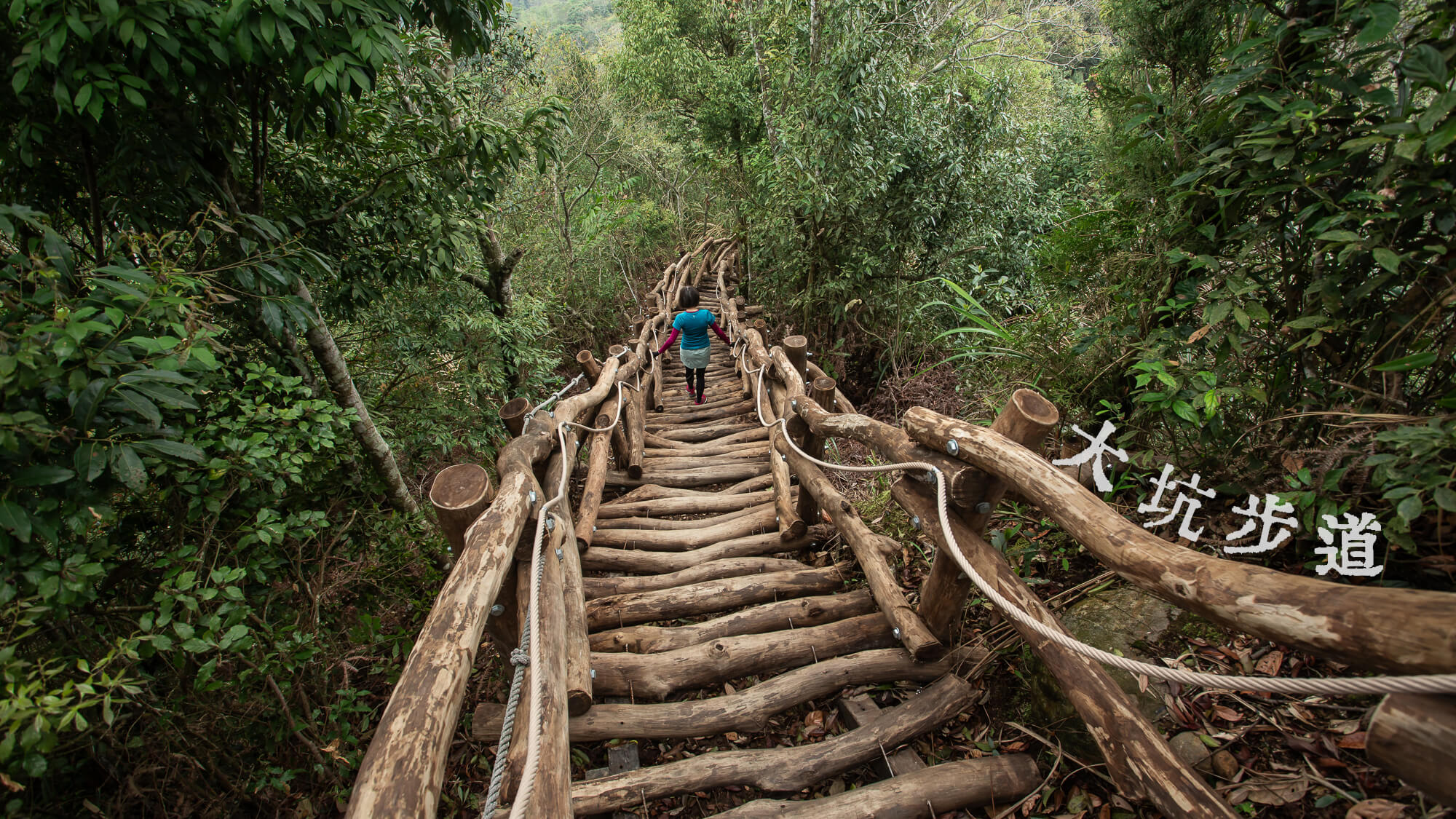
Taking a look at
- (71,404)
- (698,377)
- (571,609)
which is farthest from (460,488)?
(698,377)

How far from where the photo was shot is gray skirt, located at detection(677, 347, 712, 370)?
6.50 m

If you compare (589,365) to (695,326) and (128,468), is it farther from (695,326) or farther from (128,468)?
(128,468)

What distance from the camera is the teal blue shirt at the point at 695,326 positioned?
20.3 ft

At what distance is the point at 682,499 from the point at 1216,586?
11.9 ft

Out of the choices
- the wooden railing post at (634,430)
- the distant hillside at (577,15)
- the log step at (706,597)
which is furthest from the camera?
the distant hillside at (577,15)

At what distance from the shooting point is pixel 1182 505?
9.19 ft

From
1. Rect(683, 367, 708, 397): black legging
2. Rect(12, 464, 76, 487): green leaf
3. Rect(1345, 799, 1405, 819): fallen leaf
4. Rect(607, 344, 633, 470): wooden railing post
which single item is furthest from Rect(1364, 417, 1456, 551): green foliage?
Rect(683, 367, 708, 397): black legging

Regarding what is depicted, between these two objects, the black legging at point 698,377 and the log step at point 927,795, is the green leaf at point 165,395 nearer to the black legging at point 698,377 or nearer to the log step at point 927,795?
the log step at point 927,795

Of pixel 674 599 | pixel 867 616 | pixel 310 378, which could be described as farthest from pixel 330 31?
pixel 867 616

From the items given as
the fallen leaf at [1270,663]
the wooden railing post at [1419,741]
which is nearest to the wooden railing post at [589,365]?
the fallen leaf at [1270,663]

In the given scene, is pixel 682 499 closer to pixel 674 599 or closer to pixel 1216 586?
pixel 674 599

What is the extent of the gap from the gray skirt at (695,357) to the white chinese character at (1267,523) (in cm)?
489

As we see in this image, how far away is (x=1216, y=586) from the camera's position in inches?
50.1

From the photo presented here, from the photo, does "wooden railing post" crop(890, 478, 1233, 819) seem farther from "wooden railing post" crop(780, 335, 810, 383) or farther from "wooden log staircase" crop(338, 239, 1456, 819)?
"wooden railing post" crop(780, 335, 810, 383)
